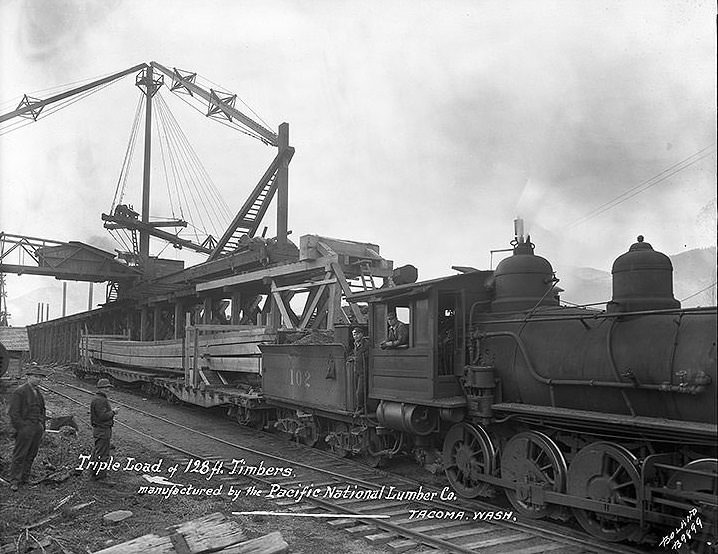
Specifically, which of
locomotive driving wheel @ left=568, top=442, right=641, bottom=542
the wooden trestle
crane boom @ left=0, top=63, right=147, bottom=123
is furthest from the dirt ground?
crane boom @ left=0, top=63, right=147, bottom=123

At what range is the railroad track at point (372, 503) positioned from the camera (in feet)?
20.5

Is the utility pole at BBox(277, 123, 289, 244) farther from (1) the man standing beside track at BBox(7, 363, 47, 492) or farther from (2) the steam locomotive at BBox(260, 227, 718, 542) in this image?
(1) the man standing beside track at BBox(7, 363, 47, 492)

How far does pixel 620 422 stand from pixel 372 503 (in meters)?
3.31

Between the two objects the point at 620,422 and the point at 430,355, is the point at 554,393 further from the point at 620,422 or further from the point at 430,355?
the point at 430,355

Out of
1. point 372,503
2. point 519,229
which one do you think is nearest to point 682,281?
point 519,229

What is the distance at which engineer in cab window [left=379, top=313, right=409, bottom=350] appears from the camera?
8562 mm

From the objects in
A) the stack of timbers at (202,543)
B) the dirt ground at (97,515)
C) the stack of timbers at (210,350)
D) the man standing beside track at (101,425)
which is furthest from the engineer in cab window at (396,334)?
the stack of timbers at (210,350)

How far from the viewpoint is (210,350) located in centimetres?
1542

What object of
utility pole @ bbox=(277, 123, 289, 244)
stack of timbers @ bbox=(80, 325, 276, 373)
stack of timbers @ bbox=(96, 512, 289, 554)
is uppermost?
utility pole @ bbox=(277, 123, 289, 244)

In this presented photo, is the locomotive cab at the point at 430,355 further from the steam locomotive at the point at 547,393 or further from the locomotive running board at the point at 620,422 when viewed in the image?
the locomotive running board at the point at 620,422

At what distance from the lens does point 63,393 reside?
21172 mm

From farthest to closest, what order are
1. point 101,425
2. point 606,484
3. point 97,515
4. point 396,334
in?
point 101,425
point 396,334
point 97,515
point 606,484

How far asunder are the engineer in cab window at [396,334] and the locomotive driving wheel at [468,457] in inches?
51.9

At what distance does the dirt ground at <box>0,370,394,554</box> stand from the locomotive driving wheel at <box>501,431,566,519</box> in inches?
69.6
